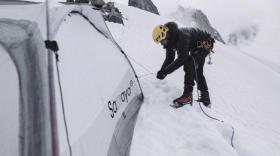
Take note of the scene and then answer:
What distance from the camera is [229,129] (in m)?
5.52

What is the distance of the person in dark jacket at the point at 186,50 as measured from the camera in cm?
589

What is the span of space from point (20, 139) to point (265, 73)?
15.2 metres

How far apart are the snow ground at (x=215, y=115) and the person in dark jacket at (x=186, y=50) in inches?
13.0

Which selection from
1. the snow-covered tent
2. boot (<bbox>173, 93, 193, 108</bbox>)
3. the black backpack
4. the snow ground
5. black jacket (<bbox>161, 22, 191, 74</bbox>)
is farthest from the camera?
the black backpack

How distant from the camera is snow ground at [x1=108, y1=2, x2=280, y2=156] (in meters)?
4.69

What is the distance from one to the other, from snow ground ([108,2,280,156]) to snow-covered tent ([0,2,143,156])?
0.60 metres

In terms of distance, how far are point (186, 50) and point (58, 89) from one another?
3330mm

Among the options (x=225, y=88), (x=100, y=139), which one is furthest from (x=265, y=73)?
(x=100, y=139)

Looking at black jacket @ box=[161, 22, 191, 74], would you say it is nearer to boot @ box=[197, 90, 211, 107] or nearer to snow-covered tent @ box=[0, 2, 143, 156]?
boot @ box=[197, 90, 211, 107]

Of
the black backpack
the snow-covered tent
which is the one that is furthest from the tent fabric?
the black backpack

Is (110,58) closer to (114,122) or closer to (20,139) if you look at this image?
(114,122)

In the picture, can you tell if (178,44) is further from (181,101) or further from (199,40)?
(181,101)

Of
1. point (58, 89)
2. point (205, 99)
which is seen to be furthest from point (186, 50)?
point (58, 89)

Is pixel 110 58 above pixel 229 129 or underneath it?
above
